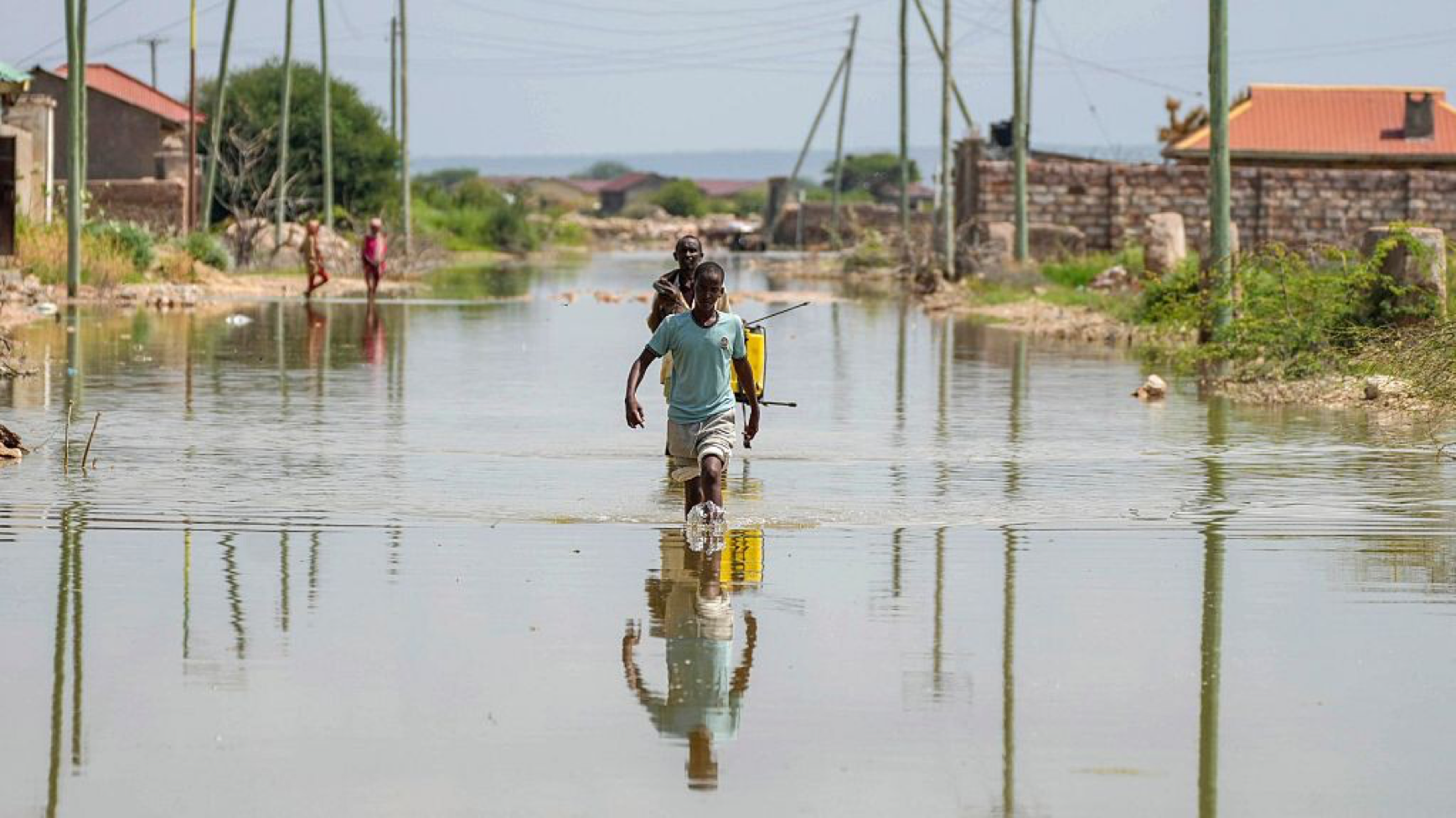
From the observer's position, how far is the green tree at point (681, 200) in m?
172

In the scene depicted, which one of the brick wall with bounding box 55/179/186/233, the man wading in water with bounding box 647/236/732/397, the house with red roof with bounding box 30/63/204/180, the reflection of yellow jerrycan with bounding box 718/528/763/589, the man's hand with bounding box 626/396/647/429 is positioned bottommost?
the reflection of yellow jerrycan with bounding box 718/528/763/589

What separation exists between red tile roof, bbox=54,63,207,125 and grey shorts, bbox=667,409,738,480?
171 ft

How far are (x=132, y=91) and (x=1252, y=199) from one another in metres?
31.4

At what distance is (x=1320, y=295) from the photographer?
2327 centimetres

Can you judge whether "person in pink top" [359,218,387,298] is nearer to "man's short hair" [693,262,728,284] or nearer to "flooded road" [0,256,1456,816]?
"flooded road" [0,256,1456,816]

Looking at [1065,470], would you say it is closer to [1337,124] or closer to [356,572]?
[356,572]

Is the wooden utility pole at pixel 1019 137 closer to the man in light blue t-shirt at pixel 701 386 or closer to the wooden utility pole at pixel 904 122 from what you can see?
the wooden utility pole at pixel 904 122

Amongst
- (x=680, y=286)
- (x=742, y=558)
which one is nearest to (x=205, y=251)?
(x=680, y=286)

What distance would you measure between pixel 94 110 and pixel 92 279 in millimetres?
25964

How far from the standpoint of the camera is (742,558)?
1112cm

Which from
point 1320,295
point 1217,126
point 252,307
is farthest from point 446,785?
point 252,307

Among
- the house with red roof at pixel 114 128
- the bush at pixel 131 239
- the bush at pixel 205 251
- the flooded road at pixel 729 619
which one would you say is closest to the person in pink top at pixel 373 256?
the bush at pixel 131 239

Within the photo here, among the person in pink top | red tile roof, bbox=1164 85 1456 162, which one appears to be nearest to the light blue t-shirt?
the person in pink top

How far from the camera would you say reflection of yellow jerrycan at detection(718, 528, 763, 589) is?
34.3 feet
